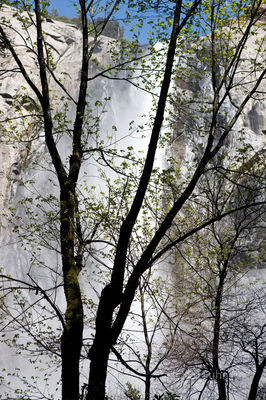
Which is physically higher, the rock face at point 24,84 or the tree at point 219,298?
the rock face at point 24,84

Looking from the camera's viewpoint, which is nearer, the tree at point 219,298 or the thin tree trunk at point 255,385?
the tree at point 219,298

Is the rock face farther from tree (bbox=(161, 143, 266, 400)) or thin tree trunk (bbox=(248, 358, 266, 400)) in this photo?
thin tree trunk (bbox=(248, 358, 266, 400))

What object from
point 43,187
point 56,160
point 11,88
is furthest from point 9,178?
point 56,160

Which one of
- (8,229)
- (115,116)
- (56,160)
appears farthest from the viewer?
(115,116)

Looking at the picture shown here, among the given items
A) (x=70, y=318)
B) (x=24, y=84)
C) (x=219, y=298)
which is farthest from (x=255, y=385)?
(x=24, y=84)

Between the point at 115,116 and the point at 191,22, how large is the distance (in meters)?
34.2

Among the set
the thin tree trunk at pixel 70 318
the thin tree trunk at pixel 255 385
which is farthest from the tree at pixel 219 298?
the thin tree trunk at pixel 70 318

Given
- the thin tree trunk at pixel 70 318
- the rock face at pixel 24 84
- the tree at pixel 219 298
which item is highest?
the rock face at pixel 24 84

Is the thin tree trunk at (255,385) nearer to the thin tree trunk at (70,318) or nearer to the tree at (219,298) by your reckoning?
the tree at (219,298)

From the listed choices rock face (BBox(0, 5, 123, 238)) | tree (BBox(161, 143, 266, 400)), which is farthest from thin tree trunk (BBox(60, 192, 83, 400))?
rock face (BBox(0, 5, 123, 238))

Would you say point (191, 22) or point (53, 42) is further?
point (53, 42)

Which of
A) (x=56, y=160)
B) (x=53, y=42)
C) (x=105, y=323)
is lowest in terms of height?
(x=105, y=323)

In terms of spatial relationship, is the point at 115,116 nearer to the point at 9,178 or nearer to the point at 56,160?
the point at 9,178

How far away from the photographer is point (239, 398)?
18.0 meters
